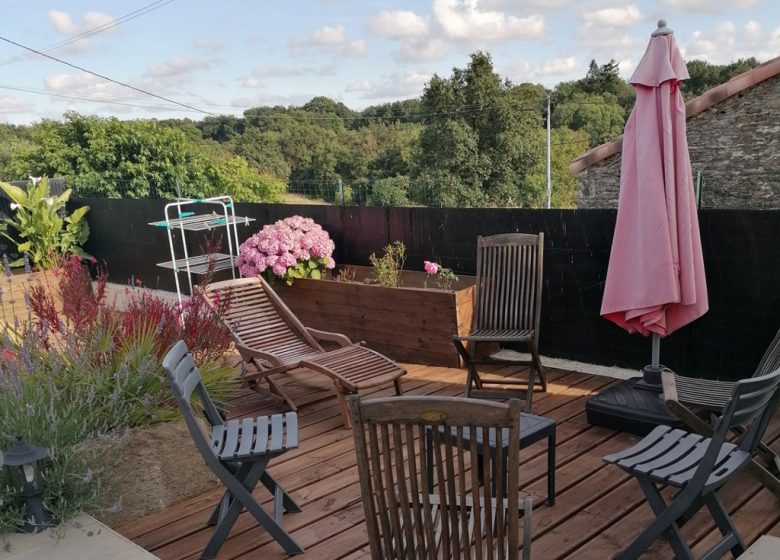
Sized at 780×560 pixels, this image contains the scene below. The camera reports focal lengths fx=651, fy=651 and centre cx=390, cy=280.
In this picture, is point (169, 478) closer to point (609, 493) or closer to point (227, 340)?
point (227, 340)

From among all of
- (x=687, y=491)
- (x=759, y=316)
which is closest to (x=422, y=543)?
(x=687, y=491)

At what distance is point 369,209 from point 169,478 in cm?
375

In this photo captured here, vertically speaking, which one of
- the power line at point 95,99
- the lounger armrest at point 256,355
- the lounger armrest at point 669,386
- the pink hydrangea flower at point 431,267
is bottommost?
the lounger armrest at point 256,355

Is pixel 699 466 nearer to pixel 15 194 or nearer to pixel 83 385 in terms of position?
pixel 83 385

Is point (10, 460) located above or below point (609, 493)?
above

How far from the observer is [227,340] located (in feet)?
13.7

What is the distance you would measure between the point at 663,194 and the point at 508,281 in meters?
1.45

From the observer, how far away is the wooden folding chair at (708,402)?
2955 mm

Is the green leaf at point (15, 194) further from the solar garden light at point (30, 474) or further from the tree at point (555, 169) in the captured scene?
the tree at point (555, 169)

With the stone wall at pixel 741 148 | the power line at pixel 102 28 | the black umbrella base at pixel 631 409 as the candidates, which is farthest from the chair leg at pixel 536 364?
the power line at pixel 102 28

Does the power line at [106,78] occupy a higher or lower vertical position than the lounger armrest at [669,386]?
higher

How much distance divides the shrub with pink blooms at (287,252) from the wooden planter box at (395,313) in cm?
19

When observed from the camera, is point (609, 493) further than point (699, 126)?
No

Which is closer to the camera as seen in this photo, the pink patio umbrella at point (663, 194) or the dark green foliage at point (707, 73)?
the pink patio umbrella at point (663, 194)
